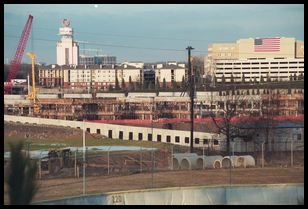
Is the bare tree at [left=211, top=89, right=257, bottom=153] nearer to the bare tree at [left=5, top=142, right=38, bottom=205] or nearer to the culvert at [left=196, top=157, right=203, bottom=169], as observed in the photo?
the culvert at [left=196, top=157, right=203, bottom=169]

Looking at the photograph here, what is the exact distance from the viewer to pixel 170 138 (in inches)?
397

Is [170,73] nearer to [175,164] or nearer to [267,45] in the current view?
[267,45]

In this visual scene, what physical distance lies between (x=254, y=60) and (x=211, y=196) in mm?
22775

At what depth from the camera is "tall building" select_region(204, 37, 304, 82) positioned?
23.6 m

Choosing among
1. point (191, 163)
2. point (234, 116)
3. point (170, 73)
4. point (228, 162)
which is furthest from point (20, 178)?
point (170, 73)

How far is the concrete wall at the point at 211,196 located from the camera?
389 cm

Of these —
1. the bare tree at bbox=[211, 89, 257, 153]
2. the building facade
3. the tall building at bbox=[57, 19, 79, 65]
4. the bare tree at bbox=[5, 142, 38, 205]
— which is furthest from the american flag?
the bare tree at bbox=[5, 142, 38, 205]

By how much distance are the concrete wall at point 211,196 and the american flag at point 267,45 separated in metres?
23.1

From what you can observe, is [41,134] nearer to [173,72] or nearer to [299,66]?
[299,66]

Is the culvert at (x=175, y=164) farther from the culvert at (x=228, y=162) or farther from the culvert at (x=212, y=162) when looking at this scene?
the culvert at (x=228, y=162)

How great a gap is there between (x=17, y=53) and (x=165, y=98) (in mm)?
5644

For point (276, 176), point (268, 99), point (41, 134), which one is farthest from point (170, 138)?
point (276, 176)

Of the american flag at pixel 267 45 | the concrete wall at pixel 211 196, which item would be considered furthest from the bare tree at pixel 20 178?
the american flag at pixel 267 45

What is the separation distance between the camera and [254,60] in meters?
26.2
